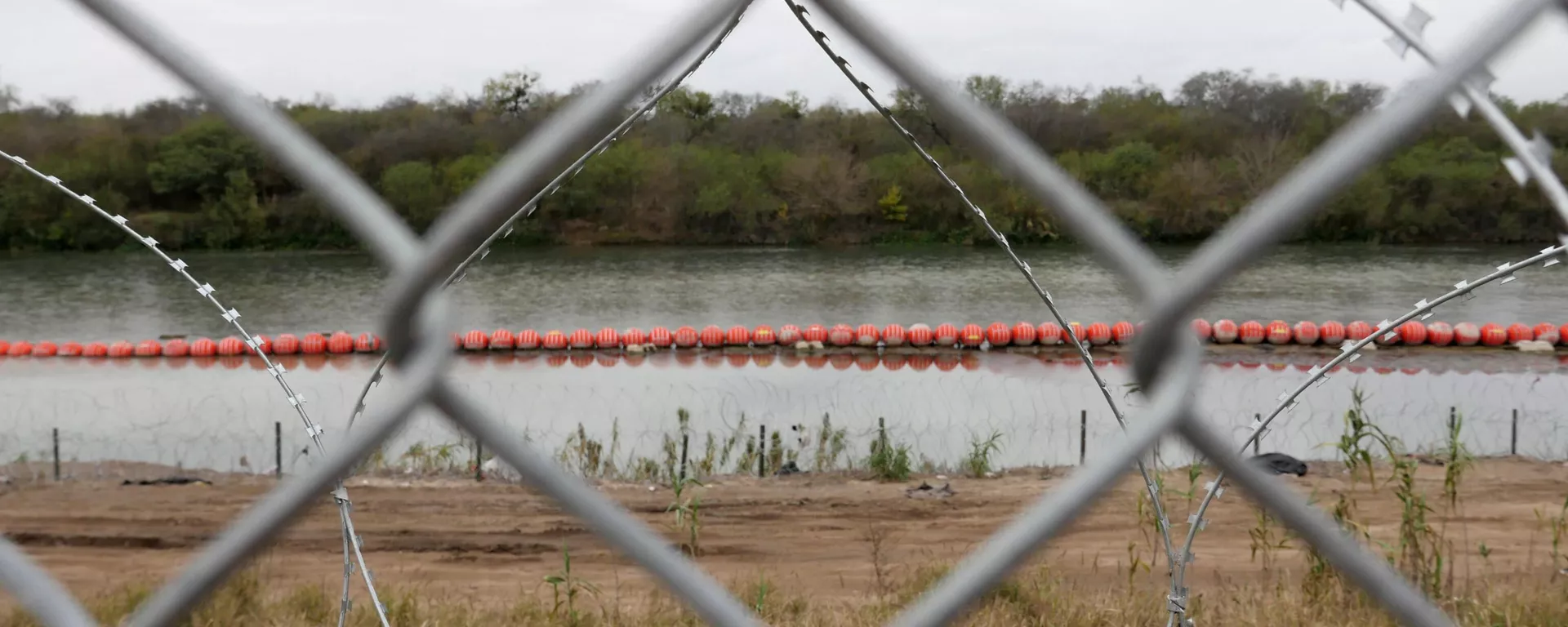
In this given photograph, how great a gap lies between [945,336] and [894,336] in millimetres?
562

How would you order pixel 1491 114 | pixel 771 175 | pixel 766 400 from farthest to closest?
pixel 771 175
pixel 766 400
pixel 1491 114

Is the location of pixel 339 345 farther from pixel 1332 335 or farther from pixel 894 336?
pixel 1332 335

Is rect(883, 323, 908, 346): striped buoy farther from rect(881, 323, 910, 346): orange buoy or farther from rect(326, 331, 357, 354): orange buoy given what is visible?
rect(326, 331, 357, 354): orange buoy

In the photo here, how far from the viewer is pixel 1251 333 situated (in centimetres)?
1143

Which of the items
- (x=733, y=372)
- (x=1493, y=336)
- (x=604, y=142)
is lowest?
(x=733, y=372)

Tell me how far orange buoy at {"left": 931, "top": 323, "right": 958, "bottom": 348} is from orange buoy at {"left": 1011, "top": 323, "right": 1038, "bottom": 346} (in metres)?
0.65

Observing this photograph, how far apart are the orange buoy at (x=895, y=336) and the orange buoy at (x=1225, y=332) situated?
3.54 metres

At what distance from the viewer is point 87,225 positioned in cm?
2080

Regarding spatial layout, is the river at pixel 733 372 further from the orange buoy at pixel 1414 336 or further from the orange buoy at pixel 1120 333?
the orange buoy at pixel 1120 333

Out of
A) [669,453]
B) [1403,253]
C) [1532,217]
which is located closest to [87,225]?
[669,453]

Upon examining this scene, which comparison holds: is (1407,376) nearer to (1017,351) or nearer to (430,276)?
(1017,351)

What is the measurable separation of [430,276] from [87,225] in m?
25.0

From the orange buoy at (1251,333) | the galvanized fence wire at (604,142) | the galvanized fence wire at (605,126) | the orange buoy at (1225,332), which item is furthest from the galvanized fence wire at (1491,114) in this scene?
the orange buoy at (1251,333)

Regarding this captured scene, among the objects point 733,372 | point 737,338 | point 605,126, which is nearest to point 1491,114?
point 605,126
